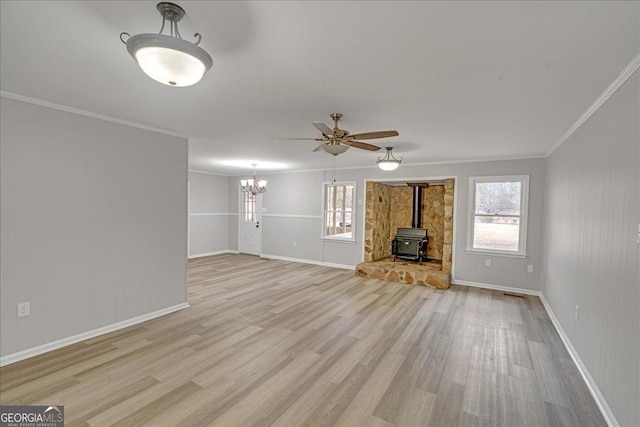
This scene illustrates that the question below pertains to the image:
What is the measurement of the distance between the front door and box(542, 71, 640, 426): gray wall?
7001 mm

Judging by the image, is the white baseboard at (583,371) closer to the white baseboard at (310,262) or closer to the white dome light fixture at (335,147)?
the white dome light fixture at (335,147)

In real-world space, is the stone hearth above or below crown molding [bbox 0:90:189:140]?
below

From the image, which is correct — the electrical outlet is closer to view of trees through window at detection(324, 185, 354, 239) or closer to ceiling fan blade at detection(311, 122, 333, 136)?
ceiling fan blade at detection(311, 122, 333, 136)

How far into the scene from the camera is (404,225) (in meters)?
7.57

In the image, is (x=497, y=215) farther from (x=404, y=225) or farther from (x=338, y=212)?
(x=338, y=212)

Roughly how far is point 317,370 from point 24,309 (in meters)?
2.86

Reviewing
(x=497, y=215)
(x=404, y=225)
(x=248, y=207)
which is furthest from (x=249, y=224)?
(x=497, y=215)

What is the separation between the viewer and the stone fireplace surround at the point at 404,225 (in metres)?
5.79

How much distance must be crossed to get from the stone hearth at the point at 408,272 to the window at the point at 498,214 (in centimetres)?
86

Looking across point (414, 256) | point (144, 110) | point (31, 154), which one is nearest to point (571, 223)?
point (414, 256)

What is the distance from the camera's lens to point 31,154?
2.78m

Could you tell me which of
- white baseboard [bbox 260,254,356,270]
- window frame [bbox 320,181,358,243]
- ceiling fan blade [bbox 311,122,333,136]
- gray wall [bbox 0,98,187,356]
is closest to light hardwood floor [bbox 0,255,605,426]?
gray wall [bbox 0,98,187,356]

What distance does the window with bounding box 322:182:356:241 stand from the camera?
722 cm

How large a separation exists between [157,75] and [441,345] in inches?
138
